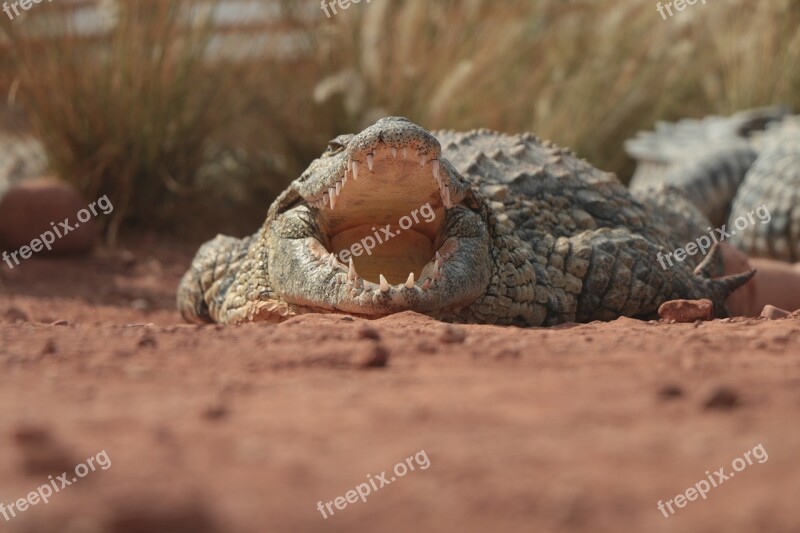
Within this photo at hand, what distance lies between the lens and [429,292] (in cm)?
439

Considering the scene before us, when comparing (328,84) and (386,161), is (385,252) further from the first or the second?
(328,84)

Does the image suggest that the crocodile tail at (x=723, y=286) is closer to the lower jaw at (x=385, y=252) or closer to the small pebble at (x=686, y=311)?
the small pebble at (x=686, y=311)

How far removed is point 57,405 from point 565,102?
7724 millimetres

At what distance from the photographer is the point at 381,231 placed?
4.85m

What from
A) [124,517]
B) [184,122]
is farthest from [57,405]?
[184,122]

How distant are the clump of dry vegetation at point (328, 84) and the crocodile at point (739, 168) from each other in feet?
2.18

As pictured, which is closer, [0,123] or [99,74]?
[99,74]

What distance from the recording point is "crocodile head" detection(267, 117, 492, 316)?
4297 millimetres

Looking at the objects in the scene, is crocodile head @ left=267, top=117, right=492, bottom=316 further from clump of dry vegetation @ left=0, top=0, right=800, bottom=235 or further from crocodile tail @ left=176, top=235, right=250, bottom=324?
clump of dry vegetation @ left=0, top=0, right=800, bottom=235

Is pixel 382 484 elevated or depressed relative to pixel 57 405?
depressed

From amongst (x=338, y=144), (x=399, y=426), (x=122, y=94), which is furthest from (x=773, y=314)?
(x=122, y=94)

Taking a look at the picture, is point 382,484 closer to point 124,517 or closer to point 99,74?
point 124,517

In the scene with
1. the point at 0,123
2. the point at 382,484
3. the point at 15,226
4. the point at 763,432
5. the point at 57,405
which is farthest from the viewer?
the point at 0,123

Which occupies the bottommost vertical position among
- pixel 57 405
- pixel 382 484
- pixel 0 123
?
pixel 382 484
